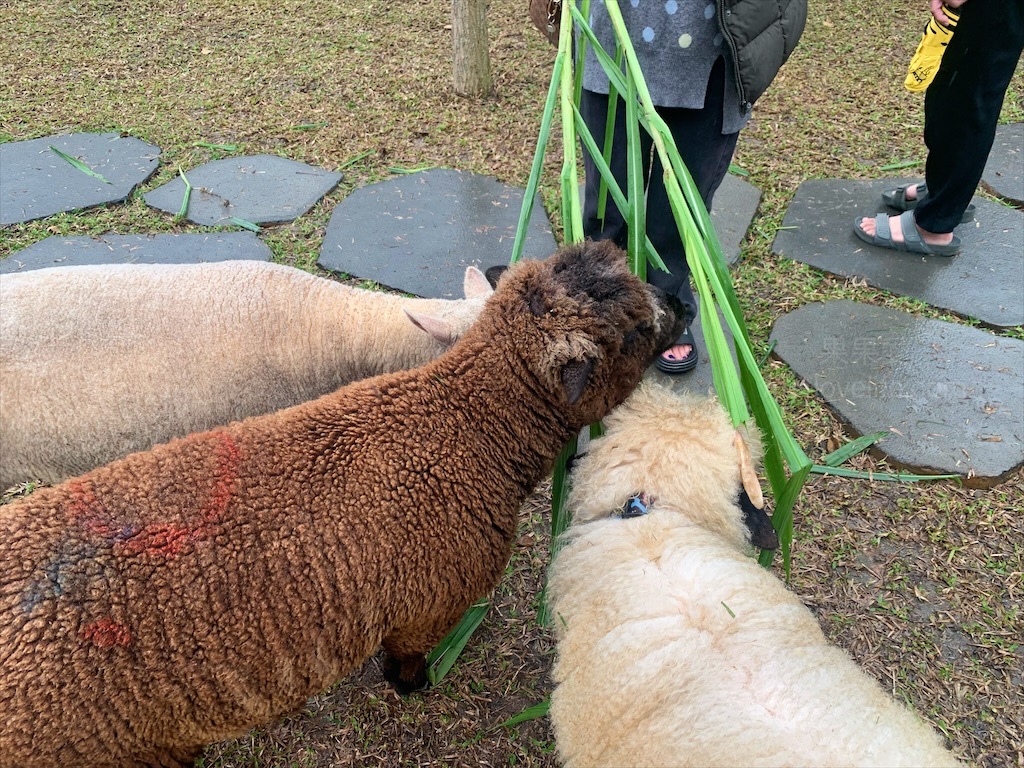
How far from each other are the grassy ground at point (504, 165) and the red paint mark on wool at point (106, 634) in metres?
1.06

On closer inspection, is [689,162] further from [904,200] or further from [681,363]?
[904,200]

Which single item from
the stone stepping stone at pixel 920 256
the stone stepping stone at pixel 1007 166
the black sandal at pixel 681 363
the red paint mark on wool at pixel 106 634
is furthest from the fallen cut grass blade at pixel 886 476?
the red paint mark on wool at pixel 106 634

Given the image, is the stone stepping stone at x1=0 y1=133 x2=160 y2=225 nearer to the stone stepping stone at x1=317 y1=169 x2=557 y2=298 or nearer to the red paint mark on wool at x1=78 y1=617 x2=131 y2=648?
the stone stepping stone at x1=317 y1=169 x2=557 y2=298

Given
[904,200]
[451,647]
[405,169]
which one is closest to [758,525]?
[451,647]

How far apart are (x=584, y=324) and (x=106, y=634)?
146 centimetres

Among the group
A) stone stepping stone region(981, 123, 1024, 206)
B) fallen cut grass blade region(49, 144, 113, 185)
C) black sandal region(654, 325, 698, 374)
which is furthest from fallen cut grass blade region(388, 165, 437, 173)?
stone stepping stone region(981, 123, 1024, 206)

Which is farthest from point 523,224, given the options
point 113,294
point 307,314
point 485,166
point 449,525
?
point 485,166

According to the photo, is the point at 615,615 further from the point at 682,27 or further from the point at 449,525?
the point at 682,27

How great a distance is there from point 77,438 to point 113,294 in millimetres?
578

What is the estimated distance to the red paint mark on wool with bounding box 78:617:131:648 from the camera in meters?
1.57

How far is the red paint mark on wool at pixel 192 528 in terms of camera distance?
1.66 metres

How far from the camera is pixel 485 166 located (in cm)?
491

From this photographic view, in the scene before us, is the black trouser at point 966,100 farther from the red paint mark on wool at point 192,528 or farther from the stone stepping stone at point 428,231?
the red paint mark on wool at point 192,528

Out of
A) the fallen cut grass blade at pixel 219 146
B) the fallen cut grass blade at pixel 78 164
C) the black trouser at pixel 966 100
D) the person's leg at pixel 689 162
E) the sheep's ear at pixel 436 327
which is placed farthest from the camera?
the fallen cut grass blade at pixel 219 146
